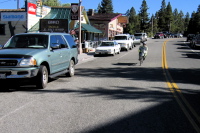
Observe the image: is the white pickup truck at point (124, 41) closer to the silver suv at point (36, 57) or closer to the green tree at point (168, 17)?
the silver suv at point (36, 57)

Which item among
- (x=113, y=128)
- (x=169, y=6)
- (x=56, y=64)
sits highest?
(x=169, y=6)

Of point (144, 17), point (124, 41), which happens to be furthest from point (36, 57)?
point (144, 17)

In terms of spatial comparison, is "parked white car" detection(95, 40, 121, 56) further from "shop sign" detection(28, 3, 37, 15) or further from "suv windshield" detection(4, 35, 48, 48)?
"suv windshield" detection(4, 35, 48, 48)

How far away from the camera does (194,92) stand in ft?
27.8

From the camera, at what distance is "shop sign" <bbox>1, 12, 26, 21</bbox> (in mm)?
26094

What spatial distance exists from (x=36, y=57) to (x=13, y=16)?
2007cm

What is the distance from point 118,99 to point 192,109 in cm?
203

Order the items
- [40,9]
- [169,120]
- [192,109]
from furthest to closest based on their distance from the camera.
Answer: [40,9], [192,109], [169,120]

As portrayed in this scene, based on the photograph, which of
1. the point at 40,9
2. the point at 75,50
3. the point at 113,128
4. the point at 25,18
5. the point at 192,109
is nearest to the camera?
the point at 113,128

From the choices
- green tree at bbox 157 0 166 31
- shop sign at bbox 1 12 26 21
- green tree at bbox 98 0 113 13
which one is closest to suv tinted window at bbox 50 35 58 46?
shop sign at bbox 1 12 26 21

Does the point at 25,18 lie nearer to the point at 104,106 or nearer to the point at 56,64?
the point at 56,64

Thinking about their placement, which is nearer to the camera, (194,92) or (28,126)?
(28,126)

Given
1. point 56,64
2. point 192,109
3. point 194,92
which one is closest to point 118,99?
point 192,109

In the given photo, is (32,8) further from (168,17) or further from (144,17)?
(168,17)
